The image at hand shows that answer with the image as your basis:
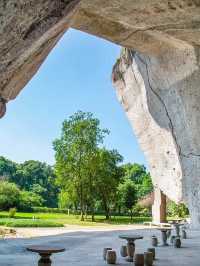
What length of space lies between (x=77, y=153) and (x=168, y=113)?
81.8ft

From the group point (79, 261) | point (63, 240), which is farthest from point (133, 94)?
point (63, 240)

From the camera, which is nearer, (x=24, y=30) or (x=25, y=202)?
(x=24, y=30)

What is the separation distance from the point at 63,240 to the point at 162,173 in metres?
6.71

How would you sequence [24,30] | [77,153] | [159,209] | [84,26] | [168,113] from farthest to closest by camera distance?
1. [77,153]
2. [159,209]
3. [168,113]
4. [84,26]
5. [24,30]

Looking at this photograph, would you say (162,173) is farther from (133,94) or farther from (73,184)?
(73,184)

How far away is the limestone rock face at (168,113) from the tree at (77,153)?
2289 centimetres

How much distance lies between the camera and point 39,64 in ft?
8.29

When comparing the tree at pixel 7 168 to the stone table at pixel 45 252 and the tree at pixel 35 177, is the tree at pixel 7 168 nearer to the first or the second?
the tree at pixel 35 177

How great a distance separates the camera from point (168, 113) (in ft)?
24.7

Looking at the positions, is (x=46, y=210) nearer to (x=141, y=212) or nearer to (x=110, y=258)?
(x=141, y=212)

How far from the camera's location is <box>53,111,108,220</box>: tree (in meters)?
31.8

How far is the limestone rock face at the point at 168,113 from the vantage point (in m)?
6.83

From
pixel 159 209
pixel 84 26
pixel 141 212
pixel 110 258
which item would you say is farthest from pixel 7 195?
pixel 84 26

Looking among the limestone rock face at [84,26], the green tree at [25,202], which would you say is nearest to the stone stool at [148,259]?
the limestone rock face at [84,26]
